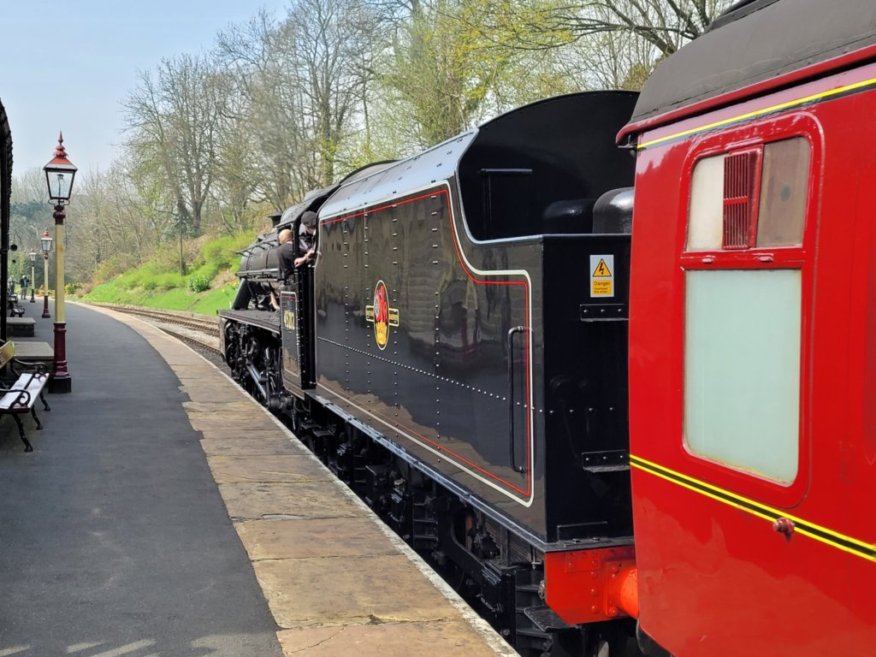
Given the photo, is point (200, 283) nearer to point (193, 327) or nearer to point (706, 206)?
point (193, 327)

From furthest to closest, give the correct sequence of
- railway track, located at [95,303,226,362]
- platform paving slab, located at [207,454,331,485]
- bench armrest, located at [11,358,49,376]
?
1. railway track, located at [95,303,226,362]
2. bench armrest, located at [11,358,49,376]
3. platform paving slab, located at [207,454,331,485]

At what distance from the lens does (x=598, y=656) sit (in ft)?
12.7

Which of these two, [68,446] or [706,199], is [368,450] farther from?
[706,199]

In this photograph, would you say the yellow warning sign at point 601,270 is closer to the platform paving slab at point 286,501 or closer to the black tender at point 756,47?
the black tender at point 756,47

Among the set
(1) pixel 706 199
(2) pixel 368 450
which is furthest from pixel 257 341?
(1) pixel 706 199

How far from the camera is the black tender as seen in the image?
2197 mm

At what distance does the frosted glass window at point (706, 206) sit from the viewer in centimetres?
266

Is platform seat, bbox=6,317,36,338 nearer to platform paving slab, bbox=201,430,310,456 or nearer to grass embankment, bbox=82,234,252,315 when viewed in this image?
platform paving slab, bbox=201,430,310,456

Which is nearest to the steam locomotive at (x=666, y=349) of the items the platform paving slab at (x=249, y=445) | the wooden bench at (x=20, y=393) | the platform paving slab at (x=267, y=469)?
the platform paving slab at (x=267, y=469)

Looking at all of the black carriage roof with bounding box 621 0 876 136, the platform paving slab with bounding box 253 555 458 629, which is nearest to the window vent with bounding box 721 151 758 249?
the black carriage roof with bounding box 621 0 876 136

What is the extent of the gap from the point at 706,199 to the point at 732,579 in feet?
3.78

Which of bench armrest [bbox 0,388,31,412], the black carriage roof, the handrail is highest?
the black carriage roof

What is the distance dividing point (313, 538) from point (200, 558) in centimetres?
76

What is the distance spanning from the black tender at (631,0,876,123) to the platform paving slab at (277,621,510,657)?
99.3 inches
